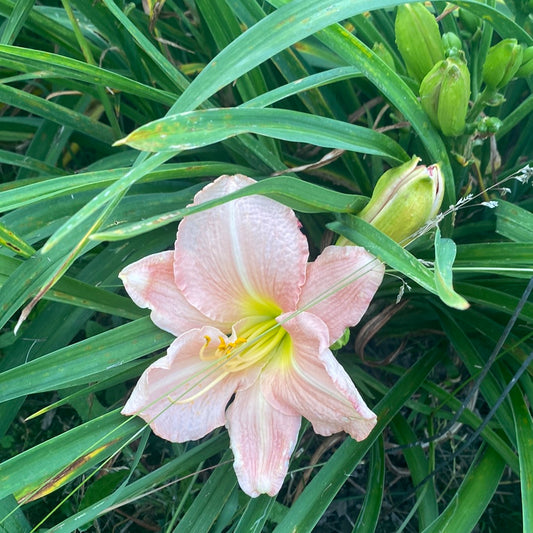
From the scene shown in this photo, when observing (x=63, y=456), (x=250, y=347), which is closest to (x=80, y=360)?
(x=63, y=456)

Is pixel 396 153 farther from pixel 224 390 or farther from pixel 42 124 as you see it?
pixel 42 124

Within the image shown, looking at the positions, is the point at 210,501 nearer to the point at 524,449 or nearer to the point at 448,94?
the point at 524,449

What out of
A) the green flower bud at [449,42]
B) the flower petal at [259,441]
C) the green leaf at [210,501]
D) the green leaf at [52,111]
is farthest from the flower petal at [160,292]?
the green flower bud at [449,42]

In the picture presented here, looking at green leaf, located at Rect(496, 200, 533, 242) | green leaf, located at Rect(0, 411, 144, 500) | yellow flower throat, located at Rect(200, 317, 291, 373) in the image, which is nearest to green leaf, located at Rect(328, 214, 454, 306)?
yellow flower throat, located at Rect(200, 317, 291, 373)

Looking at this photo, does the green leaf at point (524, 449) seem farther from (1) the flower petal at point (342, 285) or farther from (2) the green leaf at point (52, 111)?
(2) the green leaf at point (52, 111)

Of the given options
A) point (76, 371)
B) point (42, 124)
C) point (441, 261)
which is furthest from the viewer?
point (42, 124)

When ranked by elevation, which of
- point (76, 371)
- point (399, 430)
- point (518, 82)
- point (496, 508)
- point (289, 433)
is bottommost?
point (496, 508)

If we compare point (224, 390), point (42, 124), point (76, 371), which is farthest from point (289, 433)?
point (42, 124)
